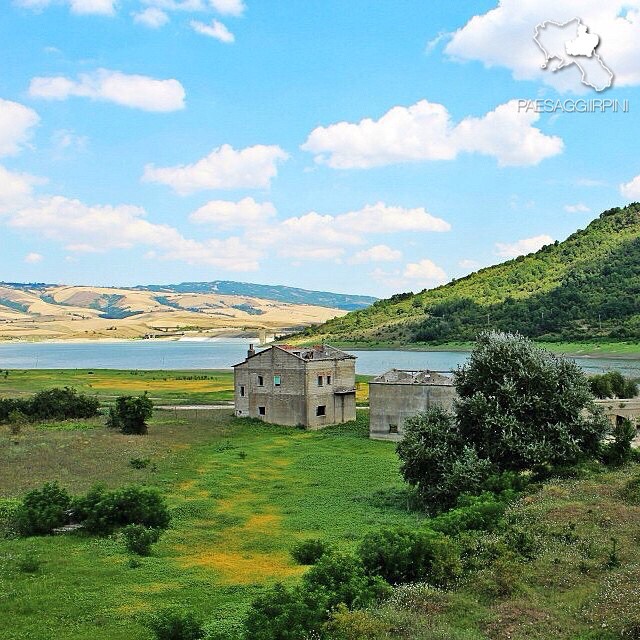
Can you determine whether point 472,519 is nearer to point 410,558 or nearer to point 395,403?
point 410,558

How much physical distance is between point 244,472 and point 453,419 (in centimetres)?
1349

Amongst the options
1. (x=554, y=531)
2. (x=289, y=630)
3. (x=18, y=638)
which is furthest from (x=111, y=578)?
(x=554, y=531)

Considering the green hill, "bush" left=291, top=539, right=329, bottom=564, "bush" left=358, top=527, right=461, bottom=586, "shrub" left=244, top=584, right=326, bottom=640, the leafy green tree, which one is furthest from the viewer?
the green hill

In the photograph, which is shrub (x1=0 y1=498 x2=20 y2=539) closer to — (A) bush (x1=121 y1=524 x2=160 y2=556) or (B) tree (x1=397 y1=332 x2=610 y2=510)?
(A) bush (x1=121 y1=524 x2=160 y2=556)

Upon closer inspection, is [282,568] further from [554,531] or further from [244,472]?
[244,472]

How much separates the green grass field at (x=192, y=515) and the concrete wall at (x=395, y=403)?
69.0 inches

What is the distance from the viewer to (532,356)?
34812 millimetres

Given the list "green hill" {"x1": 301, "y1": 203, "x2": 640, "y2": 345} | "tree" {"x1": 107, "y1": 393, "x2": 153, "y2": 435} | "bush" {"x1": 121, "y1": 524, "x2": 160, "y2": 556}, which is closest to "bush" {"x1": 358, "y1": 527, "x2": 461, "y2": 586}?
"bush" {"x1": 121, "y1": 524, "x2": 160, "y2": 556}

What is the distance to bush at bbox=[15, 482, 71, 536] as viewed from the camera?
28.5m

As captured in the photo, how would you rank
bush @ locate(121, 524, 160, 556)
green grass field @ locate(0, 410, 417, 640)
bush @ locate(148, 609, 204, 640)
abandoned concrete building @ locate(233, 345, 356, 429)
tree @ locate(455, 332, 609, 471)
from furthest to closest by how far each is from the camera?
abandoned concrete building @ locate(233, 345, 356, 429) → tree @ locate(455, 332, 609, 471) → bush @ locate(121, 524, 160, 556) → green grass field @ locate(0, 410, 417, 640) → bush @ locate(148, 609, 204, 640)

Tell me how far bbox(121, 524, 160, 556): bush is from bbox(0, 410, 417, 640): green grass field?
416 mm

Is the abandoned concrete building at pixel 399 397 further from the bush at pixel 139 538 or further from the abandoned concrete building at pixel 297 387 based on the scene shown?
the bush at pixel 139 538

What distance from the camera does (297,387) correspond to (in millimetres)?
61656

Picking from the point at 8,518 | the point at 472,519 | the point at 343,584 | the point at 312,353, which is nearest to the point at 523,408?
the point at 472,519
